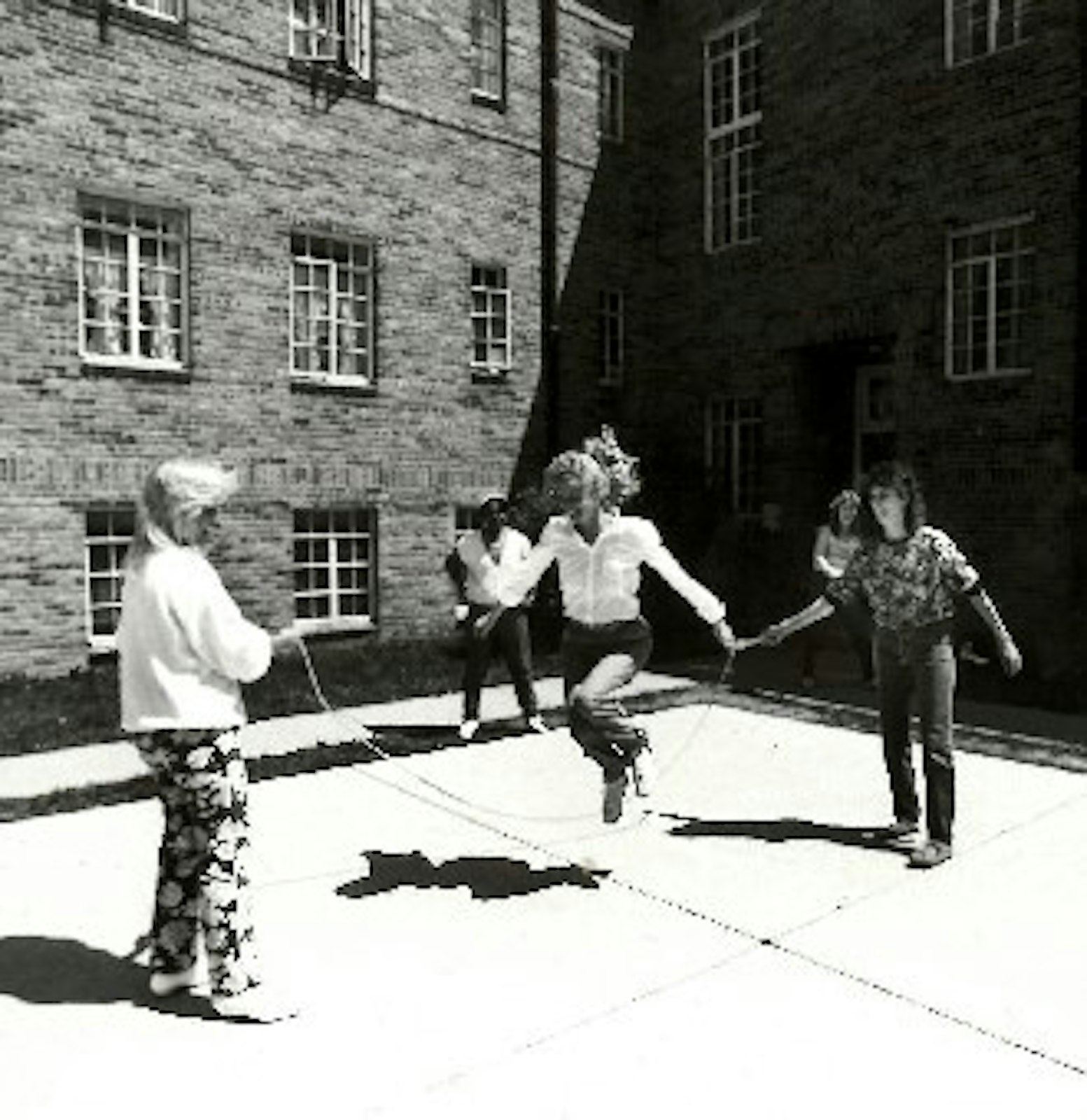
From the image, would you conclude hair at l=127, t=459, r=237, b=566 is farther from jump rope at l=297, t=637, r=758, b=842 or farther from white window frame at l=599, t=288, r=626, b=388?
white window frame at l=599, t=288, r=626, b=388

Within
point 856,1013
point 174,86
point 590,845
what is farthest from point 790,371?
point 856,1013

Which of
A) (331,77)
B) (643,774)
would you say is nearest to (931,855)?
(643,774)

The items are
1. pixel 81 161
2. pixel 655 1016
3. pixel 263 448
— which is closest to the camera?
pixel 655 1016

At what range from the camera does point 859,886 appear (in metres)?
4.66

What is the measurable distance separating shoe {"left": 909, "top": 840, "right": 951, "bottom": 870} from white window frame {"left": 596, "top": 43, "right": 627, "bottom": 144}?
537 inches

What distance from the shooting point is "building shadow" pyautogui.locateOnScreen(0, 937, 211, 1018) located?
3.62m

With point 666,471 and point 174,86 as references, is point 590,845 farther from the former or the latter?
point 666,471

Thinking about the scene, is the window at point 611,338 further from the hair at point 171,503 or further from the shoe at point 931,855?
the hair at point 171,503

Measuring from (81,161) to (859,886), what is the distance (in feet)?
34.5

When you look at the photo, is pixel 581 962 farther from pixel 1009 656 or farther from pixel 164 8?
pixel 164 8

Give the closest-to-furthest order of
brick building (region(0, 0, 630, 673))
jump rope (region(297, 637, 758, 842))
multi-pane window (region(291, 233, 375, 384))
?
jump rope (region(297, 637, 758, 842)) → brick building (region(0, 0, 630, 673)) → multi-pane window (region(291, 233, 375, 384))

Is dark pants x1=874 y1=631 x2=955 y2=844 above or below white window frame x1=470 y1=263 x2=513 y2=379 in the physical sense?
below

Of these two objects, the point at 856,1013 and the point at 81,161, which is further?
the point at 81,161

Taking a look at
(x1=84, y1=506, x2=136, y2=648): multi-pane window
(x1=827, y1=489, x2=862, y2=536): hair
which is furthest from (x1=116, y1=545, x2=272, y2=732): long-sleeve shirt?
(x1=84, y1=506, x2=136, y2=648): multi-pane window
